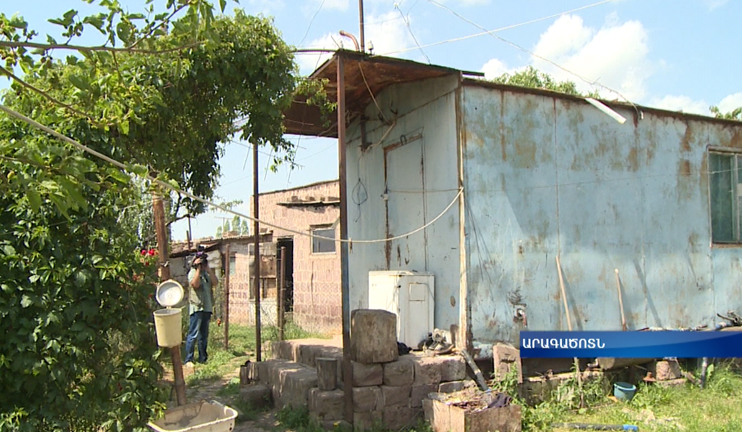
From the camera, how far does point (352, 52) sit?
6473 millimetres

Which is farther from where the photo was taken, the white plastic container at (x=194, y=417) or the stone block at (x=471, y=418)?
the stone block at (x=471, y=418)

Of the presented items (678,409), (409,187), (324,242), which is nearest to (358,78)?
(409,187)

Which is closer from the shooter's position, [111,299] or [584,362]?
[111,299]

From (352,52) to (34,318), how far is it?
4.06 metres

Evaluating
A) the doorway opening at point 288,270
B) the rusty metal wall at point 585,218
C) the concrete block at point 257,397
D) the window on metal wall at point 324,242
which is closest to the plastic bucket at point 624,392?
the rusty metal wall at point 585,218

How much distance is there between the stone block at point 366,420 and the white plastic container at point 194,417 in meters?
1.31

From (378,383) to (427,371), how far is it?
576 millimetres

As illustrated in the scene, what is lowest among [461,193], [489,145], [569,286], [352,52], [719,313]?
[719,313]

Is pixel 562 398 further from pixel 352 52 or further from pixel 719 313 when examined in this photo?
pixel 352 52

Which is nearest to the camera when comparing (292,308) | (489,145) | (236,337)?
(489,145)

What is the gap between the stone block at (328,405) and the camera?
19.6 feet

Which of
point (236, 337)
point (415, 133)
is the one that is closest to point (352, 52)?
point (415, 133)

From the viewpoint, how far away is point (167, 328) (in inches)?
197

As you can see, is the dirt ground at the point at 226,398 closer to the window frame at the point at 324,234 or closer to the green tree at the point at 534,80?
the window frame at the point at 324,234
